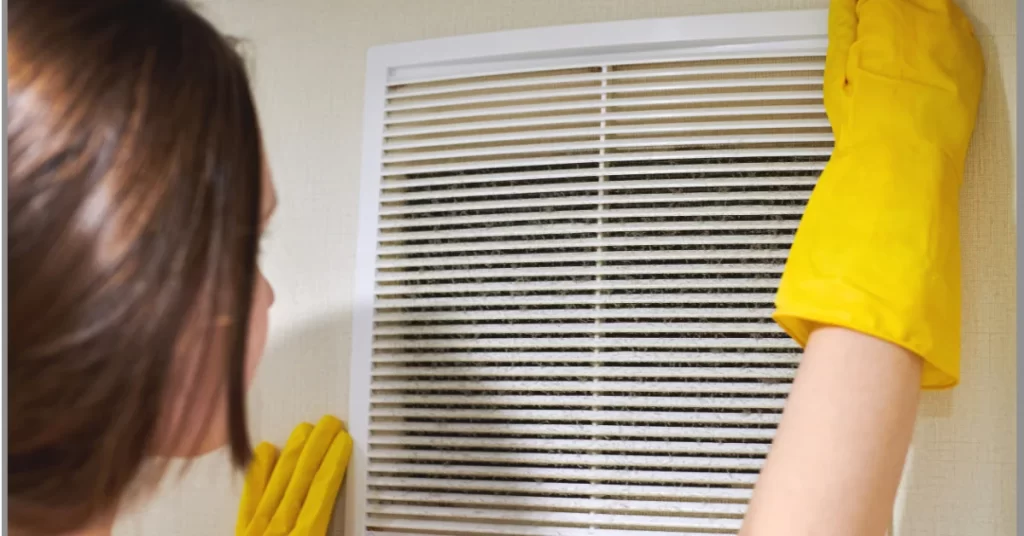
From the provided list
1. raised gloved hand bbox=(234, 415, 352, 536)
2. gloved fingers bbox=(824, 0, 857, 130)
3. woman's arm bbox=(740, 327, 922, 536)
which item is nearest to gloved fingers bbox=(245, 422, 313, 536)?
raised gloved hand bbox=(234, 415, 352, 536)

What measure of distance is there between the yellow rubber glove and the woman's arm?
2 cm

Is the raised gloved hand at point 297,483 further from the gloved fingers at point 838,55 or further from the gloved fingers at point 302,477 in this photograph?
the gloved fingers at point 838,55

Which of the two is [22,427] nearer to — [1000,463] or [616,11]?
[616,11]

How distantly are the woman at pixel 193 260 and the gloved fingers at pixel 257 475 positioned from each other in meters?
0.06

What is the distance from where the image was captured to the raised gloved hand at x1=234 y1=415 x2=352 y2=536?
652mm

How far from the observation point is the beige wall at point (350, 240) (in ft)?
1.99

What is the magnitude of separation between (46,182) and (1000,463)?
844mm

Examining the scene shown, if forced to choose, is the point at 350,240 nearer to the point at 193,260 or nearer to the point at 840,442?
the point at 193,260

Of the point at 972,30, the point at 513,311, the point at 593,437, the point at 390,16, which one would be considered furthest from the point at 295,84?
the point at 972,30

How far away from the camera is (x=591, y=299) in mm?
659

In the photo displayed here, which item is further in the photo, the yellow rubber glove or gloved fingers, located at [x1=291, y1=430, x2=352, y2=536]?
gloved fingers, located at [x1=291, y1=430, x2=352, y2=536]

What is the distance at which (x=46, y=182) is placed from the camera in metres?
0.56

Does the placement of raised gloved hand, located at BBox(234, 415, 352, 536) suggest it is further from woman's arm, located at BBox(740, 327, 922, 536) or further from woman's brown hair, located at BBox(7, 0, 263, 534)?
woman's arm, located at BBox(740, 327, 922, 536)

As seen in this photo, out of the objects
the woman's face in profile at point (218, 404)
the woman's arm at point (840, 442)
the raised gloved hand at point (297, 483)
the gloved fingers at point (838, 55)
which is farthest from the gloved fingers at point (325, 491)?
the gloved fingers at point (838, 55)
